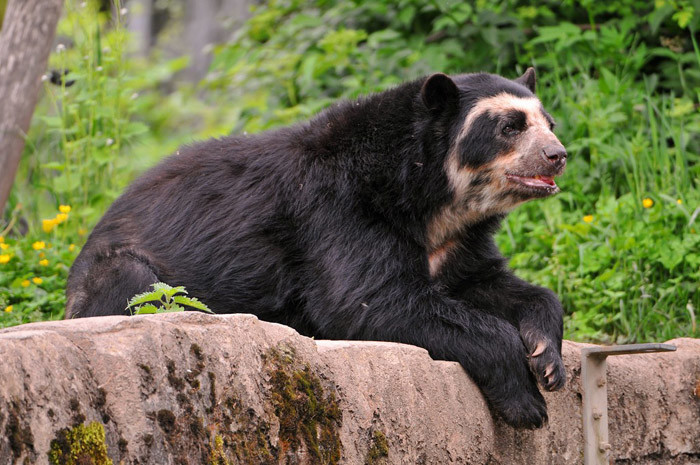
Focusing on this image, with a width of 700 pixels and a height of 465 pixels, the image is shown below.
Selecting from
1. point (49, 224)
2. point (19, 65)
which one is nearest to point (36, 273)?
point (49, 224)

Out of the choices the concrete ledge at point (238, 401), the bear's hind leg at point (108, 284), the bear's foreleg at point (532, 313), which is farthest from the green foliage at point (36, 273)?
the concrete ledge at point (238, 401)

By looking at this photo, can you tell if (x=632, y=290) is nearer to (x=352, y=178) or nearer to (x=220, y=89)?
(x=352, y=178)

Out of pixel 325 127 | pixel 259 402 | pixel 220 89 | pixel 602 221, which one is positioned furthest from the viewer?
pixel 220 89

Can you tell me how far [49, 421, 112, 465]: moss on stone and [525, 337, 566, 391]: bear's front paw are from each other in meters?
1.96

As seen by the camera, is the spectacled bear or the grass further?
the grass

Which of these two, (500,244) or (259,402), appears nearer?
(259,402)

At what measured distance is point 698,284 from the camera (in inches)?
223

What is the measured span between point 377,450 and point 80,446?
108cm

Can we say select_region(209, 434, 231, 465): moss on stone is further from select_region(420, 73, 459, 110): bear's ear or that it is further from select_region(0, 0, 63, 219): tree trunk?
select_region(0, 0, 63, 219): tree trunk

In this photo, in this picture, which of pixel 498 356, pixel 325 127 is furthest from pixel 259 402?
pixel 325 127

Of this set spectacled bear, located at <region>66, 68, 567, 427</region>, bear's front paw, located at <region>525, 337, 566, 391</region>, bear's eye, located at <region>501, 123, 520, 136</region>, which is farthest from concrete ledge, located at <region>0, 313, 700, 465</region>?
bear's eye, located at <region>501, 123, 520, 136</region>

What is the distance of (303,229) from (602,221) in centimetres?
282

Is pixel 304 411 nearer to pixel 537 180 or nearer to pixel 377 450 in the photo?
pixel 377 450

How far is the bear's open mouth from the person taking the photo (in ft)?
14.6
